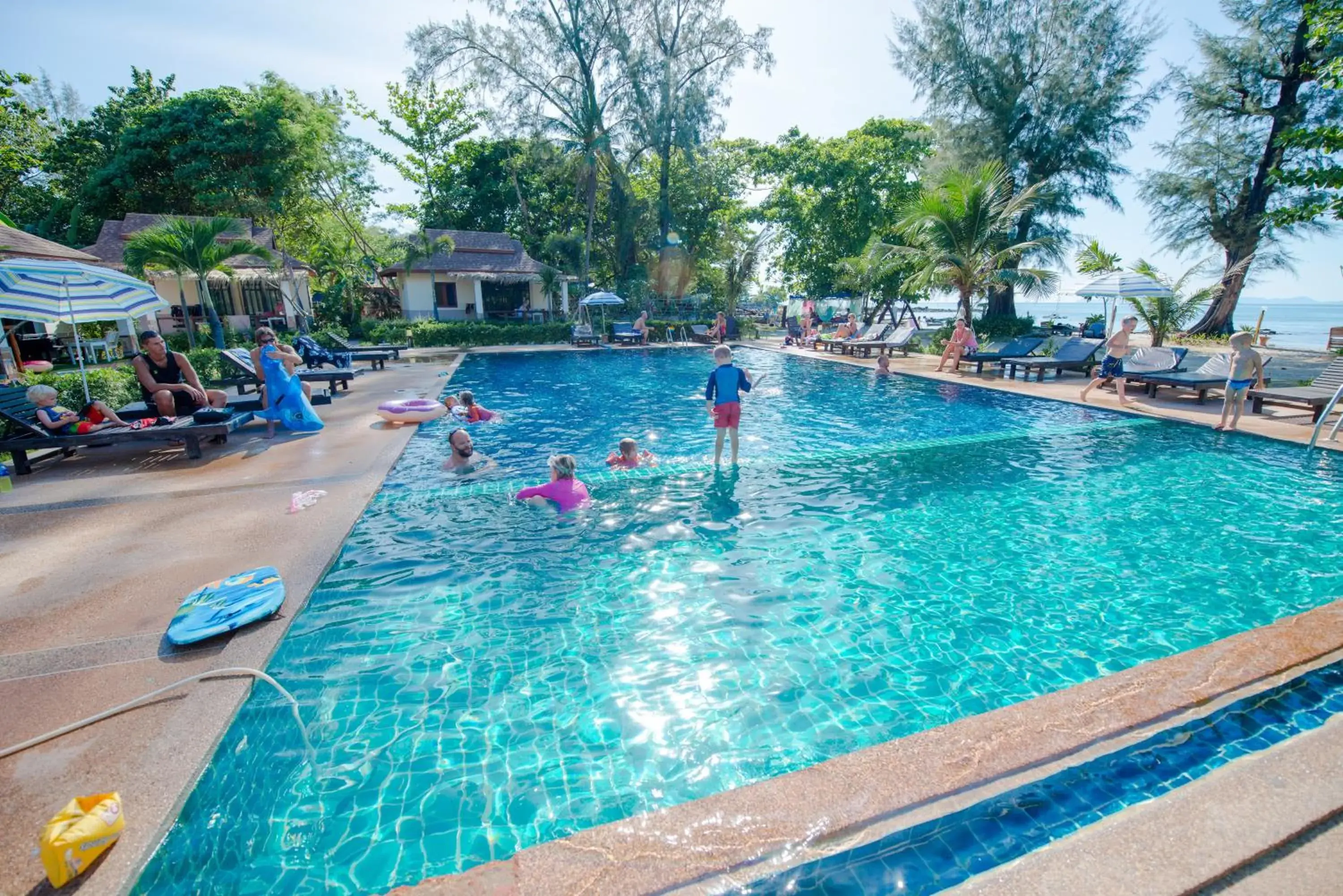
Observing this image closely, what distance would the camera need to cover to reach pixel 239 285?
26672mm

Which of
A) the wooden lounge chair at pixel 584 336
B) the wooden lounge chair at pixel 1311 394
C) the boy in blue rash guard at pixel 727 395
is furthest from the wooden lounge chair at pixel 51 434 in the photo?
the wooden lounge chair at pixel 584 336

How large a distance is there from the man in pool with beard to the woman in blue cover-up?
277 centimetres

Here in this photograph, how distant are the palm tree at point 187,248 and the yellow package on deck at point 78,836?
1650 centimetres

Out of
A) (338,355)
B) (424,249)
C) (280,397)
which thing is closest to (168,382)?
(280,397)

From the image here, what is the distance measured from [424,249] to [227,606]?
26.4 m

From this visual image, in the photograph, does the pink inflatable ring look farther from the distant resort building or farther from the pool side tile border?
the distant resort building

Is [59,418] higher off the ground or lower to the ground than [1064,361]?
lower

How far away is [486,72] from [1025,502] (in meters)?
30.9

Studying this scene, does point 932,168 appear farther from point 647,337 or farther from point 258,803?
point 258,803

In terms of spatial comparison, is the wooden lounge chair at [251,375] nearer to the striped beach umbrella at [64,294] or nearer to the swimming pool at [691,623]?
the striped beach umbrella at [64,294]

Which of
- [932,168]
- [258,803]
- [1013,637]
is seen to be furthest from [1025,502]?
[932,168]

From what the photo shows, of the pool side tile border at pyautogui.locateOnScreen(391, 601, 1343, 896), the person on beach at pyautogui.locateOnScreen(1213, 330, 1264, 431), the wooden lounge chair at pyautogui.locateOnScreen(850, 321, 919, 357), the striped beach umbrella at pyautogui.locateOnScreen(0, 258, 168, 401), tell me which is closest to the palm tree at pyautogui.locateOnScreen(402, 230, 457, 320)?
the wooden lounge chair at pyautogui.locateOnScreen(850, 321, 919, 357)

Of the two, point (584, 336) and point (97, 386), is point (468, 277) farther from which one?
point (97, 386)

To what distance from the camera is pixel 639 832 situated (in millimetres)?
2303
